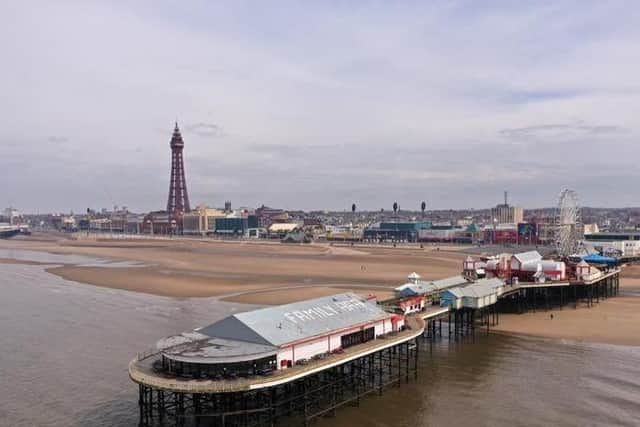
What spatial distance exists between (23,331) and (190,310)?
41.6ft

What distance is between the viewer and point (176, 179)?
184375 millimetres

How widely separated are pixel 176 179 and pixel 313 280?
12746cm

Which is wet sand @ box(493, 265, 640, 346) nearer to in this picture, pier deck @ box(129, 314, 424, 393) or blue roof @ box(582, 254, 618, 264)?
blue roof @ box(582, 254, 618, 264)

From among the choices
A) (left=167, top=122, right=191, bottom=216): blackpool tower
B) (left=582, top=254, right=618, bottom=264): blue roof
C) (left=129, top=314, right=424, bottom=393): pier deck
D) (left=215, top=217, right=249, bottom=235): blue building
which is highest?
(left=167, top=122, right=191, bottom=216): blackpool tower

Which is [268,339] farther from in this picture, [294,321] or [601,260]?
[601,260]

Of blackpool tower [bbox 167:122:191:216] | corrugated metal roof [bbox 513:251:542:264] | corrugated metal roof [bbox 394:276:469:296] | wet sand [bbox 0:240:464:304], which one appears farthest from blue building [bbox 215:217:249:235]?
corrugated metal roof [bbox 394:276:469:296]

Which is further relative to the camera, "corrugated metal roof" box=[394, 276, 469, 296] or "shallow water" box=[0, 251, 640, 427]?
"corrugated metal roof" box=[394, 276, 469, 296]

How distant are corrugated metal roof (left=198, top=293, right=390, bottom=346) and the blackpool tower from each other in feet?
530

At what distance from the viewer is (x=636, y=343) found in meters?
36.3

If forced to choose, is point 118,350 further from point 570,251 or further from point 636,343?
point 570,251

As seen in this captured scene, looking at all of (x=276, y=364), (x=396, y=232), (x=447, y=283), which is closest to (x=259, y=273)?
(x=447, y=283)

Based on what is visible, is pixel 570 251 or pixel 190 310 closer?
pixel 190 310

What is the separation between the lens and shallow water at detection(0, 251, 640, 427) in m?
24.1

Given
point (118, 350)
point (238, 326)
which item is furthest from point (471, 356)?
point (118, 350)
